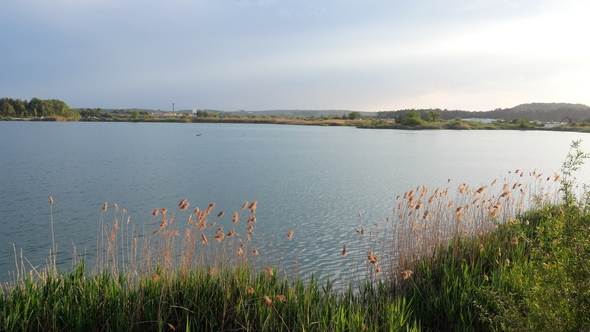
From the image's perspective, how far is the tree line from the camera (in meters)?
104

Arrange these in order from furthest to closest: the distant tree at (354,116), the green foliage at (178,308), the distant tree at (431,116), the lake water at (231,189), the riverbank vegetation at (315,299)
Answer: the distant tree at (354,116)
the distant tree at (431,116)
the lake water at (231,189)
the green foliage at (178,308)
the riverbank vegetation at (315,299)

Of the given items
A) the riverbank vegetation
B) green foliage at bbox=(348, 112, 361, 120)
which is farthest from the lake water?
green foliage at bbox=(348, 112, 361, 120)

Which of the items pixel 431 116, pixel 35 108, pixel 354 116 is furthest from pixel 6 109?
pixel 431 116

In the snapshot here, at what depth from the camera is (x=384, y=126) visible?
80.8 meters

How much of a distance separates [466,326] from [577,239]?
1691mm

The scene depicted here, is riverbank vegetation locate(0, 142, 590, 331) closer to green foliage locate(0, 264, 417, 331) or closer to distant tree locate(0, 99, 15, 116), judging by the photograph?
green foliage locate(0, 264, 417, 331)

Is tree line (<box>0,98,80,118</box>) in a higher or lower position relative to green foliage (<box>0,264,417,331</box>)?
higher

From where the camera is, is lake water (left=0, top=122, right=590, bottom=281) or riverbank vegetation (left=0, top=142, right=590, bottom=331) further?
lake water (left=0, top=122, right=590, bottom=281)

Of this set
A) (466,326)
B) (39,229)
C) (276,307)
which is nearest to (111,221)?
(39,229)

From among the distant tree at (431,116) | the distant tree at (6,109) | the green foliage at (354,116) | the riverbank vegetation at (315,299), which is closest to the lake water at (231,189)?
Result: the riverbank vegetation at (315,299)

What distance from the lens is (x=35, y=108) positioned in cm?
11100

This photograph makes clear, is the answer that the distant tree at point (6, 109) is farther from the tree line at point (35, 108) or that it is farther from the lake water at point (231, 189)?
the lake water at point (231, 189)

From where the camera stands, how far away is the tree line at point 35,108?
104m

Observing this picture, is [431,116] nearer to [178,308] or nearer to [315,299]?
[315,299]
